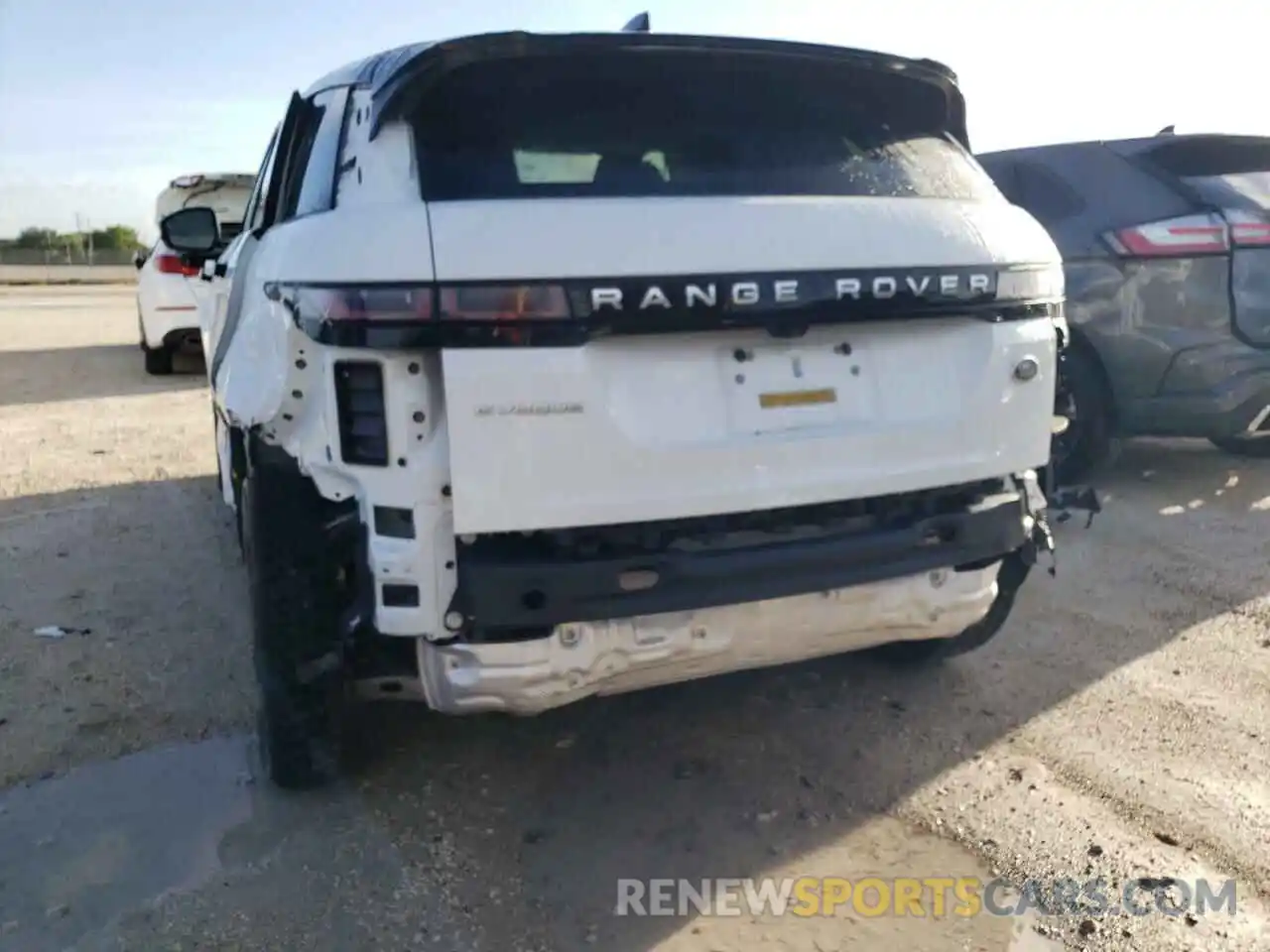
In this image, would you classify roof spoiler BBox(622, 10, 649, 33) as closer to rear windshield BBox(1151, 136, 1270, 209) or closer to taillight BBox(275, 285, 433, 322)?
taillight BBox(275, 285, 433, 322)

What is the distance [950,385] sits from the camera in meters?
2.78

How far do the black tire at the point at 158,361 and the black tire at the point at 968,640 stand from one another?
31.3ft

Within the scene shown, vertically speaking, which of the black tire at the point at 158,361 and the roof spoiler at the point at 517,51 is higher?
the roof spoiler at the point at 517,51

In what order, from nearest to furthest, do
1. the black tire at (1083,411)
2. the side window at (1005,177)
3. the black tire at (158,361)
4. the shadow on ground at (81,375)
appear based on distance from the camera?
1. the black tire at (1083,411)
2. the side window at (1005,177)
3. the shadow on ground at (81,375)
4. the black tire at (158,361)

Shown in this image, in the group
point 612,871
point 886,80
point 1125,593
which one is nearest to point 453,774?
point 612,871

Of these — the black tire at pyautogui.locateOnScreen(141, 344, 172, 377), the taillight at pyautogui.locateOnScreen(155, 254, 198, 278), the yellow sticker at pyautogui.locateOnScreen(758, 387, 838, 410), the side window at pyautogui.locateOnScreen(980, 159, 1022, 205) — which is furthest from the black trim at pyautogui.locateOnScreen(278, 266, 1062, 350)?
the black tire at pyautogui.locateOnScreen(141, 344, 172, 377)

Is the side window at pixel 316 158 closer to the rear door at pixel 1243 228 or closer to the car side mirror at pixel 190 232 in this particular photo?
the car side mirror at pixel 190 232

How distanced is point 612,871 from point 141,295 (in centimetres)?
1029

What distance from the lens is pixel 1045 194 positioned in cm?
568

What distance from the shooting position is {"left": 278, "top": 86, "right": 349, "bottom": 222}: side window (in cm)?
290

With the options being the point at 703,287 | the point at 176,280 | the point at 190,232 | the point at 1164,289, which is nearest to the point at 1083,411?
the point at 1164,289

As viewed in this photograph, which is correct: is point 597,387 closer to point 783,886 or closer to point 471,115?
point 471,115

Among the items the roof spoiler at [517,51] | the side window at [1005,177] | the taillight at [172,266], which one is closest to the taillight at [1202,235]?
the side window at [1005,177]

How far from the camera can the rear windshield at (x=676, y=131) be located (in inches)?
102
